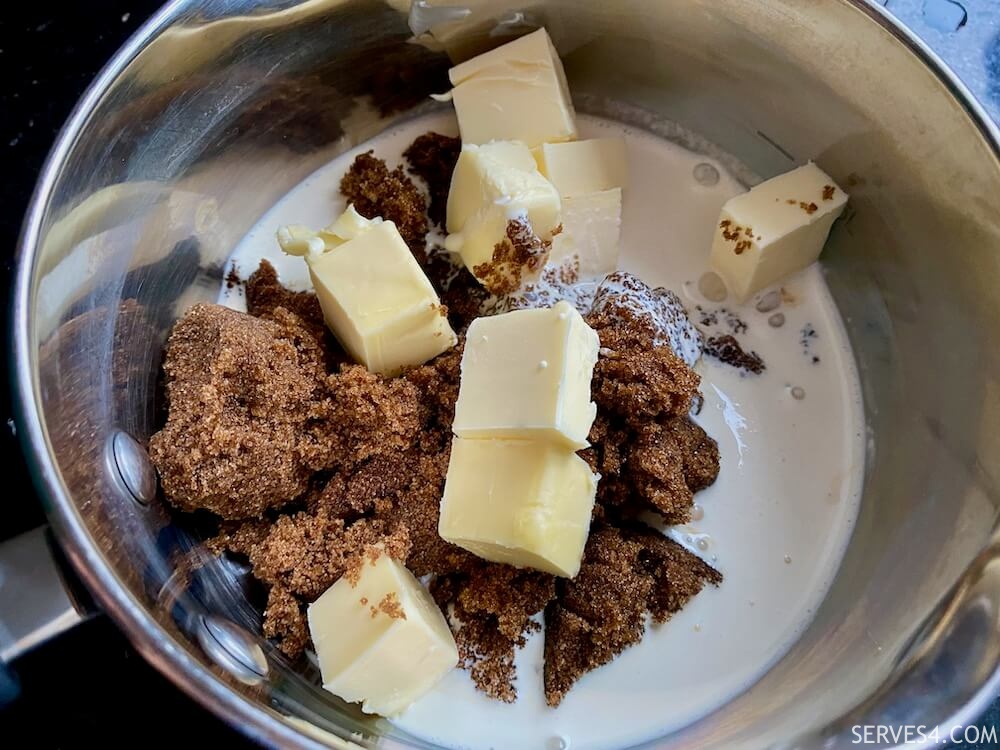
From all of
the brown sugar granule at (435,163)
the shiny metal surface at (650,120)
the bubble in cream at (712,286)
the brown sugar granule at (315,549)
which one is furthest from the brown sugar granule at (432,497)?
the brown sugar granule at (435,163)

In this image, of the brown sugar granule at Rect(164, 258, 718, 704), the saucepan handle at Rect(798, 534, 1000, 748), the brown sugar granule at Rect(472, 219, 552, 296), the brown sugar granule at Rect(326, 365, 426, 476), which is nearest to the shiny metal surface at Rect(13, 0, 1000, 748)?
the saucepan handle at Rect(798, 534, 1000, 748)

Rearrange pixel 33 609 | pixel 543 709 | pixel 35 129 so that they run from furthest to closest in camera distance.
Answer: pixel 35 129, pixel 543 709, pixel 33 609

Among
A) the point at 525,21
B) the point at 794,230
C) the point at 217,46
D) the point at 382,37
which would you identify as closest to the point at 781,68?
the point at 794,230

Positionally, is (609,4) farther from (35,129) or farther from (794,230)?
(35,129)

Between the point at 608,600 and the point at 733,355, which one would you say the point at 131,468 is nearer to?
the point at 608,600

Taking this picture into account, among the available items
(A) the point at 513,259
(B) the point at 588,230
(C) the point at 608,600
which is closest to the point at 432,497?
(C) the point at 608,600

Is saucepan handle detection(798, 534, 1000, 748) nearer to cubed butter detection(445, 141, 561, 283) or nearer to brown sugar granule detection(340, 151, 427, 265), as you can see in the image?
cubed butter detection(445, 141, 561, 283)
